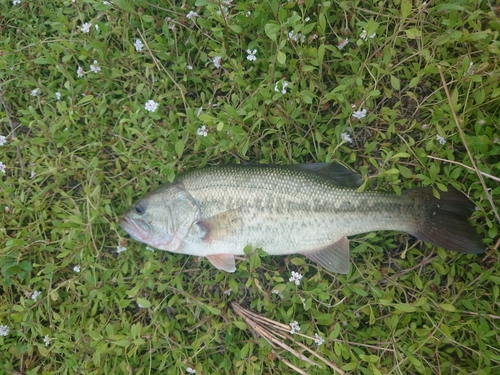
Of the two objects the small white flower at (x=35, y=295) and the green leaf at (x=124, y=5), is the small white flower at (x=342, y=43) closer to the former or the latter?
the green leaf at (x=124, y=5)

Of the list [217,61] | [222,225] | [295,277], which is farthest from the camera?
[217,61]

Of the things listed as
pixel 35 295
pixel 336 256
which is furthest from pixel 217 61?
pixel 35 295

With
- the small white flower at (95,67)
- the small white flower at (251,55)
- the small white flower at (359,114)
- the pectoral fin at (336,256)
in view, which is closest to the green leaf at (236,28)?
the small white flower at (251,55)

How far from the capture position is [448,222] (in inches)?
90.8

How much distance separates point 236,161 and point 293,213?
0.63 meters

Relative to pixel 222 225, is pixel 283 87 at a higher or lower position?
higher

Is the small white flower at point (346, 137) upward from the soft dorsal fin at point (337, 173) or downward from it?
upward

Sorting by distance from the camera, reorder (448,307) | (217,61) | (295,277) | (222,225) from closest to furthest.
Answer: (448,307) < (222,225) < (295,277) < (217,61)

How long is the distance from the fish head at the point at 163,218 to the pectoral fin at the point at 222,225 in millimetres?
97

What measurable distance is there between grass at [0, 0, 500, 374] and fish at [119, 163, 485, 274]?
0.51ft

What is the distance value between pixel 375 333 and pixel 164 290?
5.27 ft

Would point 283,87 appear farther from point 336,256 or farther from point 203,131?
point 336,256

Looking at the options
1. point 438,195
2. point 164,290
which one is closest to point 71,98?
point 164,290

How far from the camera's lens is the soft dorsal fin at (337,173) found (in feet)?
7.77
